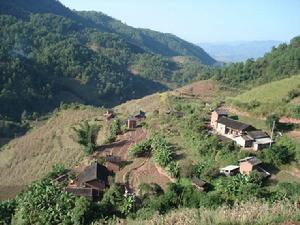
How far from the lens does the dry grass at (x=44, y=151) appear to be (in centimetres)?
3369

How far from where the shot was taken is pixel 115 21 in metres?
187

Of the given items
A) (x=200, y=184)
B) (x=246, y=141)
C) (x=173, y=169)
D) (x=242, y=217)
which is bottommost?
(x=173, y=169)

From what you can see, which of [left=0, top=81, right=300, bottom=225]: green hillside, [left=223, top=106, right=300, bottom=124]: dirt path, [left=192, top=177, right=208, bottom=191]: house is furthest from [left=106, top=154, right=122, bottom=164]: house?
[left=223, top=106, right=300, bottom=124]: dirt path

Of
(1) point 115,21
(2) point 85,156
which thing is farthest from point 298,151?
(1) point 115,21

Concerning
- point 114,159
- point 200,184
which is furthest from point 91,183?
point 200,184

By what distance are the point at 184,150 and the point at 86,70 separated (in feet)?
188

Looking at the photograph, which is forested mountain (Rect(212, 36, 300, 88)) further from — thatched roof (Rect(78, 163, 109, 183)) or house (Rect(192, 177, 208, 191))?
house (Rect(192, 177, 208, 191))

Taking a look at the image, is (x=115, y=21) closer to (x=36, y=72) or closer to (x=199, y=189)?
(x=36, y=72)

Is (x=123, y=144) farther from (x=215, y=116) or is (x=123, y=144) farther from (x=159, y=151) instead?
(x=215, y=116)

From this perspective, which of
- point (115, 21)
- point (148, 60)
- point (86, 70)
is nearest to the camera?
point (86, 70)

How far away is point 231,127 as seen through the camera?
27.0 meters

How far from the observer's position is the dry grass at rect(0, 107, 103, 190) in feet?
111

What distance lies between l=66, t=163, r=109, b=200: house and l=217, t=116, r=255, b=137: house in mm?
7684

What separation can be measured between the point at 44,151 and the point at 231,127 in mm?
17741
